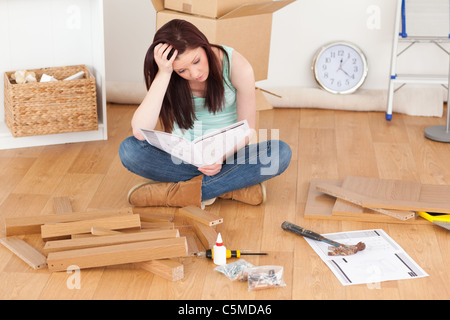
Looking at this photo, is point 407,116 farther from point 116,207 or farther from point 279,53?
point 116,207

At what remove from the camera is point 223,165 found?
265 centimetres

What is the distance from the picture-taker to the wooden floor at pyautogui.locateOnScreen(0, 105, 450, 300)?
2088 mm

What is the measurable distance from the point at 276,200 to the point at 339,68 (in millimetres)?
1342

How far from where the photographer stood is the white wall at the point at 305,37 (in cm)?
373

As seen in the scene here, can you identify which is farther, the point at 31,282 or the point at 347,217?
the point at 347,217

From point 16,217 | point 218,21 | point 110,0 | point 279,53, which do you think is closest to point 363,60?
point 279,53

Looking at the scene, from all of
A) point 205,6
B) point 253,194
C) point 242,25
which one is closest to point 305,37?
point 242,25

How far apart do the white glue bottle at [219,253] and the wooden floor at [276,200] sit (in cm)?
3

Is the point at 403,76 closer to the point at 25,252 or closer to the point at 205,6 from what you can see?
the point at 205,6

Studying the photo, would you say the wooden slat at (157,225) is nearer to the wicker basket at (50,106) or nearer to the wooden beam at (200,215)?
the wooden beam at (200,215)
